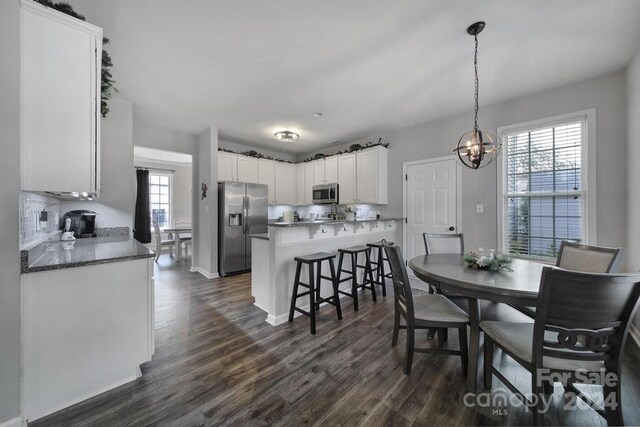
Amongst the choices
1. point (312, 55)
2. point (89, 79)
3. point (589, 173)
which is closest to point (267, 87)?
point (312, 55)

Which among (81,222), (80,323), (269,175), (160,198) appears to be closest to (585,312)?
(80,323)

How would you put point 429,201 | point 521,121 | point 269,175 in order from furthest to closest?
point 269,175, point 429,201, point 521,121

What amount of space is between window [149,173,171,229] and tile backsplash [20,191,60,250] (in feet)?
14.2

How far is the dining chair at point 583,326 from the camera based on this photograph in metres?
1.14

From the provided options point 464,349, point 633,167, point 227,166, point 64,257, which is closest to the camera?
point 64,257

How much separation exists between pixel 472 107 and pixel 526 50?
132 centimetres

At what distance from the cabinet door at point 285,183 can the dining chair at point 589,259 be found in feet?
15.4

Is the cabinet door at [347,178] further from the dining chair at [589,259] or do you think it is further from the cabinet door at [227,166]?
the dining chair at [589,259]

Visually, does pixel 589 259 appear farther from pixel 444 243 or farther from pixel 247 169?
pixel 247 169

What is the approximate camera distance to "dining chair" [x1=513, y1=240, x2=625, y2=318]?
1705 millimetres

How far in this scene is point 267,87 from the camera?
9.60 feet

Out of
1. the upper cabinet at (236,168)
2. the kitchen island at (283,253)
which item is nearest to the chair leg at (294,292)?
the kitchen island at (283,253)

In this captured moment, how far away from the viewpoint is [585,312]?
1.16 m

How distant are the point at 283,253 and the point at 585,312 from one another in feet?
7.48
